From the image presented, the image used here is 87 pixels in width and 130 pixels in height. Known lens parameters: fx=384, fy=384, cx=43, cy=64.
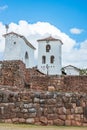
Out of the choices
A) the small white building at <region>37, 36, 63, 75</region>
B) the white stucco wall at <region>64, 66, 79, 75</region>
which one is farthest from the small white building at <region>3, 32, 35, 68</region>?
the small white building at <region>37, 36, 63, 75</region>

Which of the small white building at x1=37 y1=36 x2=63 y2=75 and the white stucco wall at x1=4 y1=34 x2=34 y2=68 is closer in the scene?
the white stucco wall at x1=4 y1=34 x2=34 y2=68

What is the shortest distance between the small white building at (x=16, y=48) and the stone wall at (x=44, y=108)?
48.3m

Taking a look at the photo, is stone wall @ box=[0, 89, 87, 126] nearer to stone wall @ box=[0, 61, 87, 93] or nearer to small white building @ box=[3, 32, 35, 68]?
stone wall @ box=[0, 61, 87, 93]

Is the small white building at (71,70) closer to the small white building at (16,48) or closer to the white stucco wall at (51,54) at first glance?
the white stucco wall at (51,54)

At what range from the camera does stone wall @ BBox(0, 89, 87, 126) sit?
12398 mm

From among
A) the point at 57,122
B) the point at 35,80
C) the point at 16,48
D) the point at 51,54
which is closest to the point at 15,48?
the point at 16,48

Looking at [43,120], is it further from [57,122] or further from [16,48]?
[16,48]

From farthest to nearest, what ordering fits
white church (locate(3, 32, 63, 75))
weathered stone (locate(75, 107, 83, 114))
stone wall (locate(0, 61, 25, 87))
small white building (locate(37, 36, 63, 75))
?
small white building (locate(37, 36, 63, 75)) → white church (locate(3, 32, 63, 75)) → stone wall (locate(0, 61, 25, 87)) → weathered stone (locate(75, 107, 83, 114))

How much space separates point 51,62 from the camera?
249ft

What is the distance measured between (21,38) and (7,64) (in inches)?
1642

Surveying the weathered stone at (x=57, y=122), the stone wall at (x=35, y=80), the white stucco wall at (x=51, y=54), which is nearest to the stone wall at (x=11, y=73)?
the stone wall at (x=35, y=80)

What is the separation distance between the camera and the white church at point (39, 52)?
202ft

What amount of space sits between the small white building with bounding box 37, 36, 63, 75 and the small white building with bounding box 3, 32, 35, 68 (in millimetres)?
11535

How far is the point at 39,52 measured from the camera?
77.2 metres
